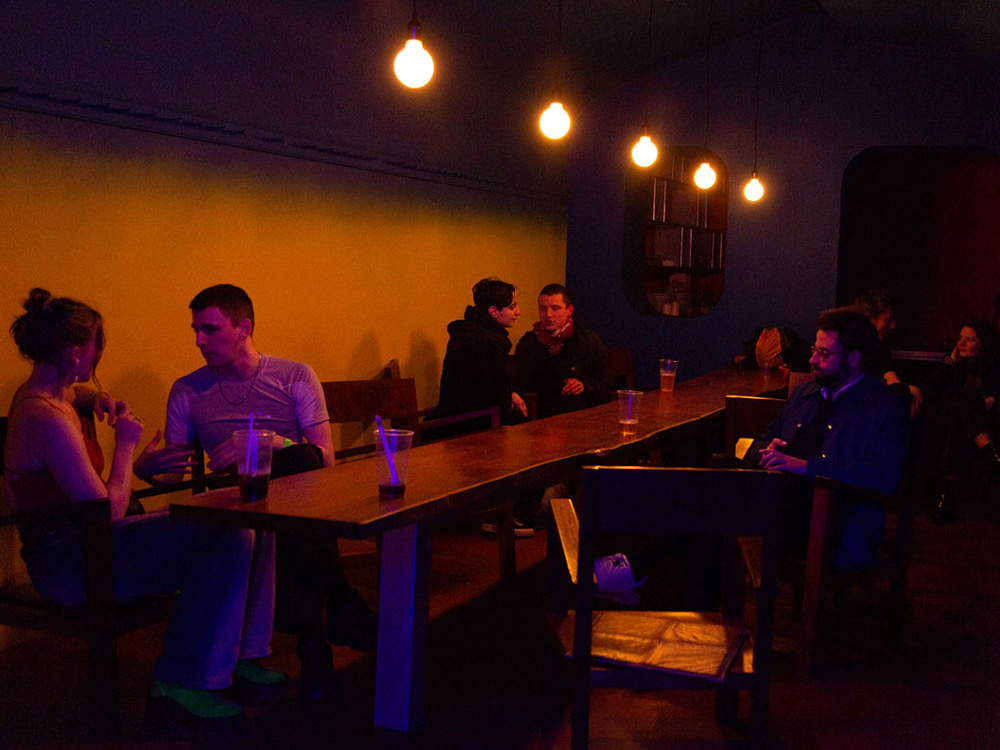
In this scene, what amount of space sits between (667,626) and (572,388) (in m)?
2.88

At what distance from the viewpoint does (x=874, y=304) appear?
5945 millimetres

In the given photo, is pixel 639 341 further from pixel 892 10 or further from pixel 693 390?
pixel 892 10

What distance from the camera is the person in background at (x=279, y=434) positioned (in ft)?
9.27

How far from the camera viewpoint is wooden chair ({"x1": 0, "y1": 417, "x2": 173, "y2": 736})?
249 centimetres

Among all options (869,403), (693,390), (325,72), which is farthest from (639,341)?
(869,403)

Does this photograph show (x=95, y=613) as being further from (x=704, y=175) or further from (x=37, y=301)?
(x=704, y=175)

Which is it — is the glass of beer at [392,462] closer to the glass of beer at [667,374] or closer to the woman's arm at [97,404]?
the woman's arm at [97,404]

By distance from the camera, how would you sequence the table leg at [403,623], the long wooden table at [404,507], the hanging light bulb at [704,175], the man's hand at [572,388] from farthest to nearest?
the hanging light bulb at [704,175], the man's hand at [572,388], the table leg at [403,623], the long wooden table at [404,507]

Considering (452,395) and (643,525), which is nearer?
(643,525)

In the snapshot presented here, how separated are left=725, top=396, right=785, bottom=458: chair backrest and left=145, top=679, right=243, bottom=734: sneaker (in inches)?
88.2

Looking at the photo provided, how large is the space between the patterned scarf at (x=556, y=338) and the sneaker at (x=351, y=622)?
9.09 feet

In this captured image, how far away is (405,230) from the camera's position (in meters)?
5.50

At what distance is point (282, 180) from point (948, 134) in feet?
14.9

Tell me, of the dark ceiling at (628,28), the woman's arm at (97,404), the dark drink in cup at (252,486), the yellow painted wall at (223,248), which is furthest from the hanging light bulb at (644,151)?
the dark drink in cup at (252,486)
